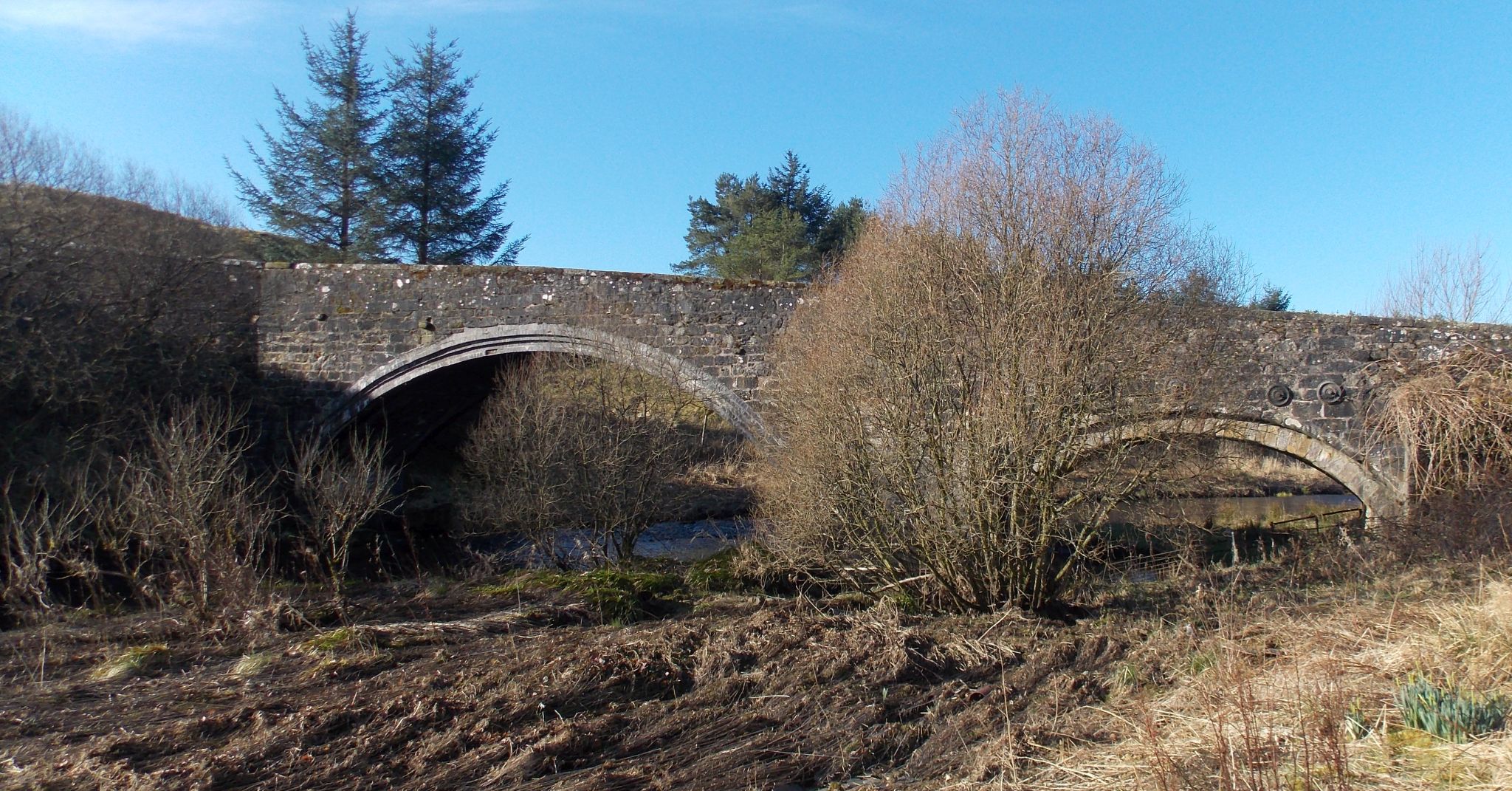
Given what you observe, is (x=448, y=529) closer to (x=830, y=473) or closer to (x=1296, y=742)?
(x=830, y=473)

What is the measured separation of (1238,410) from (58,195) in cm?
1319

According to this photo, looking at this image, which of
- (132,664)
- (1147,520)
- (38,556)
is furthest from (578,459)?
(1147,520)

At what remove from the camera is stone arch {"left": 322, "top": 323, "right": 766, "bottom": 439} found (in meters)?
12.2

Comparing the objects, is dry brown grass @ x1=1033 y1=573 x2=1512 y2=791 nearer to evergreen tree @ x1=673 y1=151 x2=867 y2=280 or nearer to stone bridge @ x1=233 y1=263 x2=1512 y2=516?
stone bridge @ x1=233 y1=263 x2=1512 y2=516

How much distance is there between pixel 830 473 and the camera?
6770mm

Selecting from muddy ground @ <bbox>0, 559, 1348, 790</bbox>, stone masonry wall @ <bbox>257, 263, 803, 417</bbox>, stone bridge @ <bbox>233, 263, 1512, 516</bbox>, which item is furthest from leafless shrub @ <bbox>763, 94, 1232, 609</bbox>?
stone masonry wall @ <bbox>257, 263, 803, 417</bbox>

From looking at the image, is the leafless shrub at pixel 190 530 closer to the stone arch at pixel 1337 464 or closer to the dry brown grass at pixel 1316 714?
the dry brown grass at pixel 1316 714

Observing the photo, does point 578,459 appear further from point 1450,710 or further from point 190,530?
point 1450,710

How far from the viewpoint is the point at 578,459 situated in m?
10.3

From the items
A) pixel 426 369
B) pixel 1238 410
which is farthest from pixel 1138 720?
pixel 426 369

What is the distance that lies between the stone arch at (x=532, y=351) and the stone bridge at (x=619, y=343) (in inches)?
0.7

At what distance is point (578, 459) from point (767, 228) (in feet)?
50.9

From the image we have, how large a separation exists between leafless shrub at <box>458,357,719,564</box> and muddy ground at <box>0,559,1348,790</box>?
352 cm

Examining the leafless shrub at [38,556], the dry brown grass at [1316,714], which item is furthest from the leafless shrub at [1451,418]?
the leafless shrub at [38,556]
